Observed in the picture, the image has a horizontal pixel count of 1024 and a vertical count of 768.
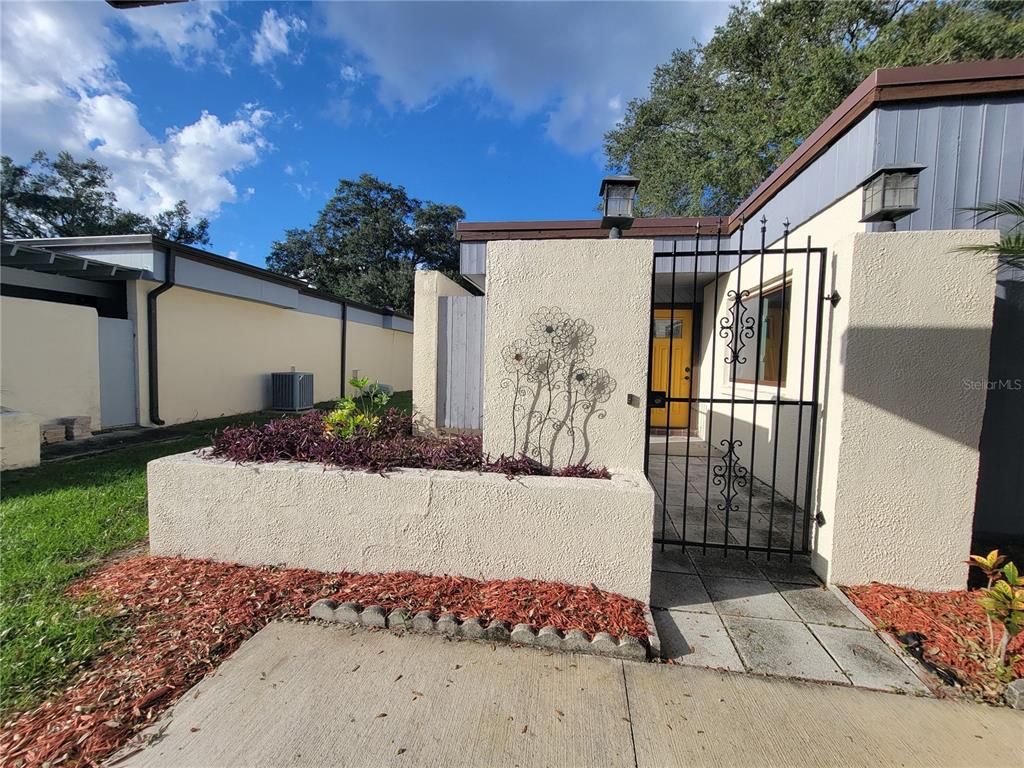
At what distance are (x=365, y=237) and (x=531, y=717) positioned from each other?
93.7 feet

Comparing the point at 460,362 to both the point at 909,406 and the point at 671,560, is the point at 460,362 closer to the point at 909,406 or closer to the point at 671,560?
the point at 671,560

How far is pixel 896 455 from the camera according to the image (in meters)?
2.73

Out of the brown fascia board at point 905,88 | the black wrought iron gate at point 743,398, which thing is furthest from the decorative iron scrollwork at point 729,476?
the brown fascia board at point 905,88

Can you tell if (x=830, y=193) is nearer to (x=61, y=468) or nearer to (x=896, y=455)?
(x=896, y=455)

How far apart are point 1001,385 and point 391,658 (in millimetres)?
5063

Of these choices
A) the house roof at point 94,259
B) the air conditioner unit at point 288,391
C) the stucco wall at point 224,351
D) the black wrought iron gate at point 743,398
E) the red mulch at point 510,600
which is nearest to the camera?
the red mulch at point 510,600

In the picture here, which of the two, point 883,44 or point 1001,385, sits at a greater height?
point 883,44

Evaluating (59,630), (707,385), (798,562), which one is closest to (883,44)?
(707,385)

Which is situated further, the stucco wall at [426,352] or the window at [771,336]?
the stucco wall at [426,352]

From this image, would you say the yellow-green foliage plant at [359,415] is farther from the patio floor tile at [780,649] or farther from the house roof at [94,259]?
the house roof at [94,259]

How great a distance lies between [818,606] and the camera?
2658 millimetres

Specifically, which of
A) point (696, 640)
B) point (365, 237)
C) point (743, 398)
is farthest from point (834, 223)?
point (365, 237)

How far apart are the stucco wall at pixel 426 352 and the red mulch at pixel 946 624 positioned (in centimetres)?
446

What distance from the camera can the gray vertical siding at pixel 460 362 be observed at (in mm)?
5488
